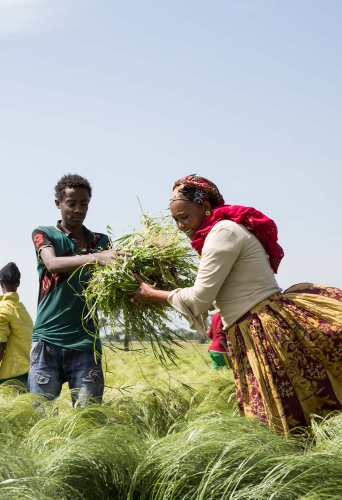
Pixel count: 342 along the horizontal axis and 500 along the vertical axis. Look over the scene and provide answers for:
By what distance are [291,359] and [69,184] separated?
6.16ft

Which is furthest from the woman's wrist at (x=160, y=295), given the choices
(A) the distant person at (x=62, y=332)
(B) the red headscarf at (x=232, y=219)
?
(A) the distant person at (x=62, y=332)

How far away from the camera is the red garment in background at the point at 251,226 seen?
2.71m

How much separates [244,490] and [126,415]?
1.85 meters

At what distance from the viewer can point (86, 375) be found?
11.0 feet

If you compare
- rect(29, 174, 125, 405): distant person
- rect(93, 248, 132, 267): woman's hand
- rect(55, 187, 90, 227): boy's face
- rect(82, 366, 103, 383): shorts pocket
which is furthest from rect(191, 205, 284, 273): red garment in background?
rect(82, 366, 103, 383): shorts pocket

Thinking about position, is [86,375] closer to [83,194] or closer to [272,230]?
[83,194]

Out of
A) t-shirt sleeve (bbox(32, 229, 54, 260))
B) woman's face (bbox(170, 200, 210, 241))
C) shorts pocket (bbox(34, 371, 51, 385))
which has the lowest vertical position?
shorts pocket (bbox(34, 371, 51, 385))

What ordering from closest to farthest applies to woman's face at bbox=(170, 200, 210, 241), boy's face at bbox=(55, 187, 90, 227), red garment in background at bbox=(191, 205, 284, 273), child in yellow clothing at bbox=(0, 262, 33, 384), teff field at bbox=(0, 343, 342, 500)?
teff field at bbox=(0, 343, 342, 500) → red garment in background at bbox=(191, 205, 284, 273) → woman's face at bbox=(170, 200, 210, 241) → boy's face at bbox=(55, 187, 90, 227) → child in yellow clothing at bbox=(0, 262, 33, 384)

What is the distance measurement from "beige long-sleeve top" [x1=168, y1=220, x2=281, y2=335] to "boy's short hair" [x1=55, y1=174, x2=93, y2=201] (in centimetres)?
121

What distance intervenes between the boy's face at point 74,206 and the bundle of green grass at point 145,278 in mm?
373

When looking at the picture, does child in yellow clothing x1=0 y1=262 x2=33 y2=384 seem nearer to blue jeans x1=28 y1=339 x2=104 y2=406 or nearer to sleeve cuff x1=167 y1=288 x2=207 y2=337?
blue jeans x1=28 y1=339 x2=104 y2=406

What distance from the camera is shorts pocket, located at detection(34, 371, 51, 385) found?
3324 millimetres

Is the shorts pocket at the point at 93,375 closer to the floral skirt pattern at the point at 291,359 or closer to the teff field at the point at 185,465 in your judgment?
the teff field at the point at 185,465

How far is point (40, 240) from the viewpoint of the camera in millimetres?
3369
